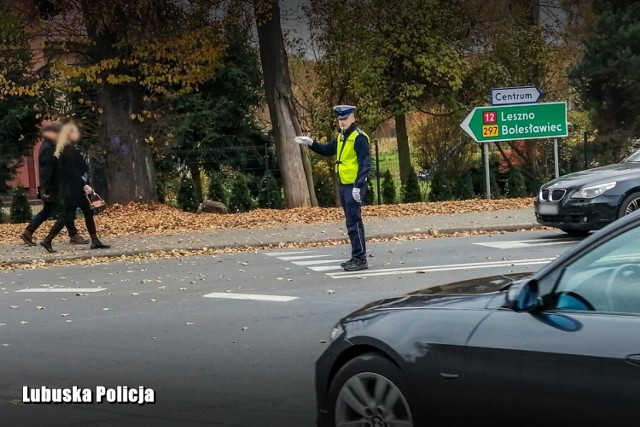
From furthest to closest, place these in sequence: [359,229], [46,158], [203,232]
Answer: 1. [203,232]
2. [46,158]
3. [359,229]

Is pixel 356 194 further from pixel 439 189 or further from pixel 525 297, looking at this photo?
pixel 439 189

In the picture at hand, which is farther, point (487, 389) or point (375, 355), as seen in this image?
point (375, 355)

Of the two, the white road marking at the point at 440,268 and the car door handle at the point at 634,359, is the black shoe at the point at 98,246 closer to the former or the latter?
the white road marking at the point at 440,268

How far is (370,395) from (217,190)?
24.9 meters

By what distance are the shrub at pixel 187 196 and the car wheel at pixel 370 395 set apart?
24.8 m

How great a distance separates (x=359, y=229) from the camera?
38.4ft

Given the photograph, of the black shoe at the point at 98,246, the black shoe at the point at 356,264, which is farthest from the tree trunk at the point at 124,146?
the black shoe at the point at 356,264

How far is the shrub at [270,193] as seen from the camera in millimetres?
28564

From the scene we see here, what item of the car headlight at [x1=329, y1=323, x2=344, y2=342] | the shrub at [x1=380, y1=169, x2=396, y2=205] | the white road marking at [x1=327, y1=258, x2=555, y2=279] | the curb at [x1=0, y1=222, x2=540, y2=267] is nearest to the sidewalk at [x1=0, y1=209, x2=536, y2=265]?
the curb at [x1=0, y1=222, x2=540, y2=267]

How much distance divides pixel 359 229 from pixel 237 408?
571cm

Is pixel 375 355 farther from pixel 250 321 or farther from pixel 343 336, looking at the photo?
pixel 250 321

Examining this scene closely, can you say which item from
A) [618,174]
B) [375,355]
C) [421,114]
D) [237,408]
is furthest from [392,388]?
[421,114]

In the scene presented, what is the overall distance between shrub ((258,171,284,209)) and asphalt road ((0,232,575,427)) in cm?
1359

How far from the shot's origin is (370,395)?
15.2ft
